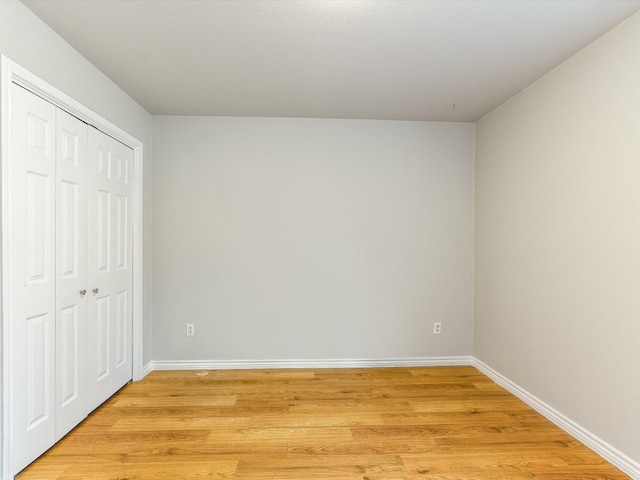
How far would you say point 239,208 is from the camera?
349 centimetres

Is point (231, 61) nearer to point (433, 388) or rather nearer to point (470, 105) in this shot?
point (470, 105)

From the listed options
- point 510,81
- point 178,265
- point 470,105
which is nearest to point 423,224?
point 470,105

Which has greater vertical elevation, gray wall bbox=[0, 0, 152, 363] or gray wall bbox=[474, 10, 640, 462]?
gray wall bbox=[0, 0, 152, 363]

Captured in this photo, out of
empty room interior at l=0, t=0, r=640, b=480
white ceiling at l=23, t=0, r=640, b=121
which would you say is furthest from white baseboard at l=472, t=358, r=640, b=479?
white ceiling at l=23, t=0, r=640, b=121

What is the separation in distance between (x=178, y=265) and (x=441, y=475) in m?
2.78

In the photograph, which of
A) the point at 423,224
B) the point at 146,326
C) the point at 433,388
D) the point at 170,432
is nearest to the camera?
the point at 170,432

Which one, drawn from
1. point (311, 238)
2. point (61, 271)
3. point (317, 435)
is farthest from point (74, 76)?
point (317, 435)

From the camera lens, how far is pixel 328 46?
7.20 ft

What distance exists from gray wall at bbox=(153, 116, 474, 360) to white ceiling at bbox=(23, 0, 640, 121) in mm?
489

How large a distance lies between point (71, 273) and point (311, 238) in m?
2.00

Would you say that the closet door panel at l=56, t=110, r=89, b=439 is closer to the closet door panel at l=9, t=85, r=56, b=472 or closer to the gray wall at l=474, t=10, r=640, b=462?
the closet door panel at l=9, t=85, r=56, b=472

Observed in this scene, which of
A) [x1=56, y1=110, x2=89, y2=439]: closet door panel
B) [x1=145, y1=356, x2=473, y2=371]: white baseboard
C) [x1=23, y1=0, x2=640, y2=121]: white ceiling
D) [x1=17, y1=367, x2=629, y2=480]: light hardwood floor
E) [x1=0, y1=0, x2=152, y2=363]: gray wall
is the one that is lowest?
[x1=17, y1=367, x2=629, y2=480]: light hardwood floor

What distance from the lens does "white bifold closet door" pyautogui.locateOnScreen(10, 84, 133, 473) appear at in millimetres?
1878

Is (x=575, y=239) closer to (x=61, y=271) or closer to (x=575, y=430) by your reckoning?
(x=575, y=430)
